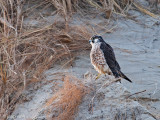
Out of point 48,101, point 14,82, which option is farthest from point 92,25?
point 48,101

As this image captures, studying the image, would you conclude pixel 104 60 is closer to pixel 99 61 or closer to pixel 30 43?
pixel 99 61

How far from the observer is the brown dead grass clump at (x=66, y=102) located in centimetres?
332

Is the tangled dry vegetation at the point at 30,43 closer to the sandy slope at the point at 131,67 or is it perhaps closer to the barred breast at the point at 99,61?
the sandy slope at the point at 131,67

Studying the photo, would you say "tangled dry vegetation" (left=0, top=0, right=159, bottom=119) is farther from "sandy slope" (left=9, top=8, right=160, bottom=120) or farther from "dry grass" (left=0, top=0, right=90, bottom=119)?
"sandy slope" (left=9, top=8, right=160, bottom=120)

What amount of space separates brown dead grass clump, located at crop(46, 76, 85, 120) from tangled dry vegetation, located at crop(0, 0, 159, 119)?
0.76 meters

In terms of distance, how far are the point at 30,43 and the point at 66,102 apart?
195 cm

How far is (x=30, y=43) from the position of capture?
514 cm

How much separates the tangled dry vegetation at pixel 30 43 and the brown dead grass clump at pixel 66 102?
29.9 inches

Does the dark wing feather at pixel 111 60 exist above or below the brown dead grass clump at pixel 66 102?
below

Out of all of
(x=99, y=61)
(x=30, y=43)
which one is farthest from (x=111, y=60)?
(x=30, y=43)

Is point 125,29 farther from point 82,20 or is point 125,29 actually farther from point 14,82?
point 14,82

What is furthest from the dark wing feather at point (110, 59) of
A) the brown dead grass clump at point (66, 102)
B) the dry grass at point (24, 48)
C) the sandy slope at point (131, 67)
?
the brown dead grass clump at point (66, 102)

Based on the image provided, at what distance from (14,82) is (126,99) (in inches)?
57.0

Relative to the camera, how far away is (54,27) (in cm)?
553
